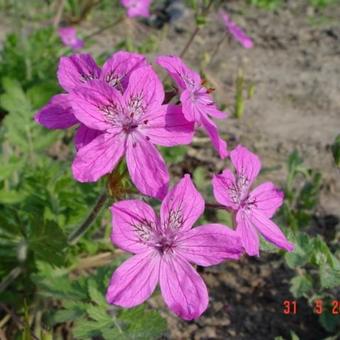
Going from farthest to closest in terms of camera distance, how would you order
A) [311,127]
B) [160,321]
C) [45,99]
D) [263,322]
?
[311,127], [45,99], [263,322], [160,321]

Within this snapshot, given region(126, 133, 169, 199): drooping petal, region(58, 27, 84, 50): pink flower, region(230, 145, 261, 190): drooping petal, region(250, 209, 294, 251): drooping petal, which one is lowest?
region(58, 27, 84, 50): pink flower

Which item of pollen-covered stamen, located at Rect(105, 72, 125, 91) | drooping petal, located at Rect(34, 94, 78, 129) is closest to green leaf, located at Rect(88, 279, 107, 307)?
drooping petal, located at Rect(34, 94, 78, 129)

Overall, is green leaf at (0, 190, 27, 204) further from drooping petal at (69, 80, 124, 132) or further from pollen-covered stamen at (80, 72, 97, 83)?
drooping petal at (69, 80, 124, 132)

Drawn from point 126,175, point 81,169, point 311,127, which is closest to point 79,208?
point 126,175

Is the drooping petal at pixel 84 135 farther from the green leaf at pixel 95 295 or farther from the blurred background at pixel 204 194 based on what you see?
the green leaf at pixel 95 295

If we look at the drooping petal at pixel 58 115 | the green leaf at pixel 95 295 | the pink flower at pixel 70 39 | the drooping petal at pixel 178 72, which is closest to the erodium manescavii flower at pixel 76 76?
the drooping petal at pixel 58 115

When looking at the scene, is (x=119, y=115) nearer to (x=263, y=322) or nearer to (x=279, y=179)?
(x=263, y=322)
